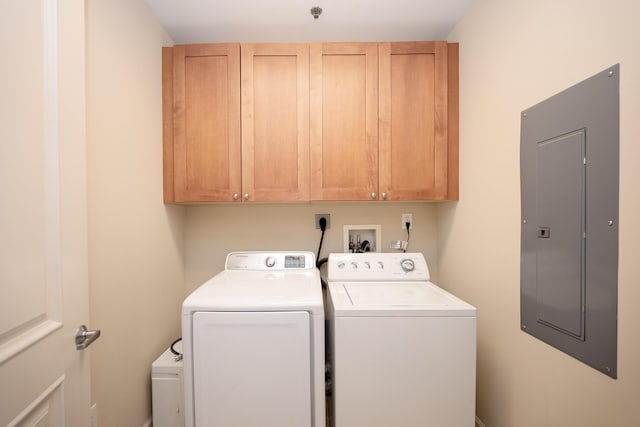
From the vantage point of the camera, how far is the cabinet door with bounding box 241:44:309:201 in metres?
1.58

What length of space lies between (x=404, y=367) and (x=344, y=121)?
1.33 m

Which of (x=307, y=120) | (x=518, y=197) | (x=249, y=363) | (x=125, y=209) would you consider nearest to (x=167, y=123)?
(x=125, y=209)

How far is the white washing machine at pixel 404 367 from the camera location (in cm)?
110

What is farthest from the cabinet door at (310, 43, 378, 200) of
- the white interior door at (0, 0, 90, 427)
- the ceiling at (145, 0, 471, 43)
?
the white interior door at (0, 0, 90, 427)

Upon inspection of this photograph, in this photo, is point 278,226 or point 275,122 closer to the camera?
point 275,122

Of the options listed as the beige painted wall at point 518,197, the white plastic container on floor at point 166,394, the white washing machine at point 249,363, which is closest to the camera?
the beige painted wall at point 518,197

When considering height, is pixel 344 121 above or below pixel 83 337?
above

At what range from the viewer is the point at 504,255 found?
1239mm

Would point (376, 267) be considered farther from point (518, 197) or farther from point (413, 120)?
point (413, 120)

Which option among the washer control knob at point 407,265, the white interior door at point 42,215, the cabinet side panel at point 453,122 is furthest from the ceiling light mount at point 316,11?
the washer control knob at point 407,265

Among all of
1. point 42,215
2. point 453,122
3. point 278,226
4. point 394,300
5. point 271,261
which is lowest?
point 394,300

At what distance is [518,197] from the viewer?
1.16 m

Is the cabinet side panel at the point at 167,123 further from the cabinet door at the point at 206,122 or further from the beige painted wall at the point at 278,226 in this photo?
the beige painted wall at the point at 278,226

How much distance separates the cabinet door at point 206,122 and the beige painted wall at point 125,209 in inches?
4.7
